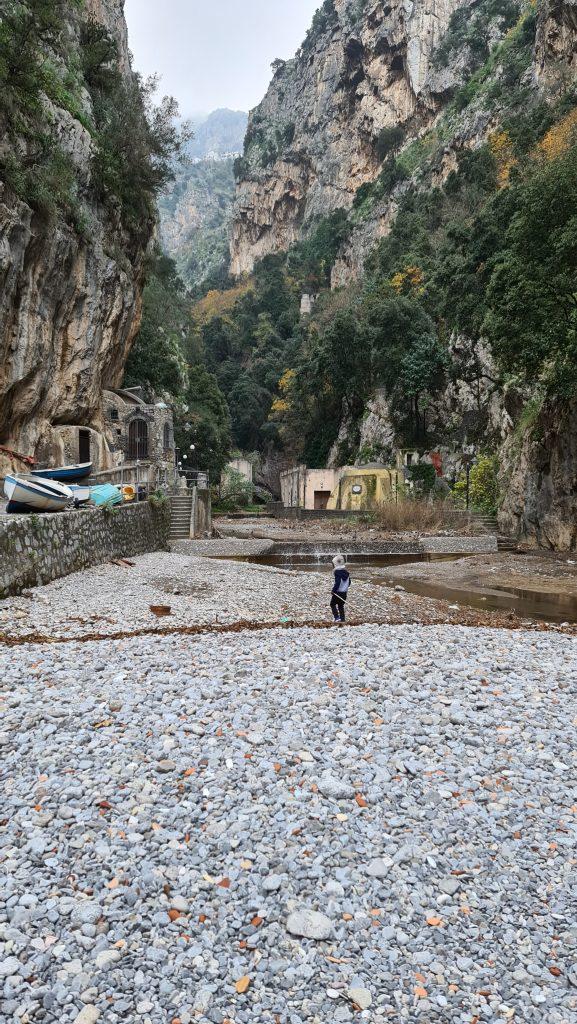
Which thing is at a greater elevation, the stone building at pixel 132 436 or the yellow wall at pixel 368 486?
the stone building at pixel 132 436

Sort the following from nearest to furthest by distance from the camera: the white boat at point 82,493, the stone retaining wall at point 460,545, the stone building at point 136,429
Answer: the white boat at point 82,493
the stone retaining wall at point 460,545
the stone building at point 136,429

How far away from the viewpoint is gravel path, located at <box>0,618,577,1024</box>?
2562 millimetres

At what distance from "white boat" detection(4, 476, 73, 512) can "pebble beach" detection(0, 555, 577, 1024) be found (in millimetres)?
7302

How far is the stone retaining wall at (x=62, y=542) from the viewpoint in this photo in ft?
34.0

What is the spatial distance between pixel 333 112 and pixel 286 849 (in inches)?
4576

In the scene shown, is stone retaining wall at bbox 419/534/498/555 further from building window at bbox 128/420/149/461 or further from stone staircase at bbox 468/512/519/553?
building window at bbox 128/420/149/461

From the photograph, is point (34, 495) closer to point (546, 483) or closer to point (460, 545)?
point (460, 545)

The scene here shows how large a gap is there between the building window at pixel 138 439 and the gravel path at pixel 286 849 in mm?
27560

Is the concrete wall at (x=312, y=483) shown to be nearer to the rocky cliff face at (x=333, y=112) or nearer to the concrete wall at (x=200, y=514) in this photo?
the concrete wall at (x=200, y=514)

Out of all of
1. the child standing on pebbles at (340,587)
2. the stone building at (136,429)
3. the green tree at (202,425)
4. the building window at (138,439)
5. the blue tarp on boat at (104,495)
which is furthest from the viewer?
the green tree at (202,425)

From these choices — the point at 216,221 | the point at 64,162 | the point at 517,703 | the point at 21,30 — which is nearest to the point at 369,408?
the point at 64,162

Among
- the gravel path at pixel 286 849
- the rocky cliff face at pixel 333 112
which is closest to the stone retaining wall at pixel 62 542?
the gravel path at pixel 286 849

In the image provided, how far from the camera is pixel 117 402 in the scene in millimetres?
31453

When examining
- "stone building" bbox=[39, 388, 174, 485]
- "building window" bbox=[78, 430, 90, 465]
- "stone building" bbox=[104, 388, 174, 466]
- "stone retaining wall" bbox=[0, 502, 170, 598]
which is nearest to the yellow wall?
"stone building" bbox=[39, 388, 174, 485]
